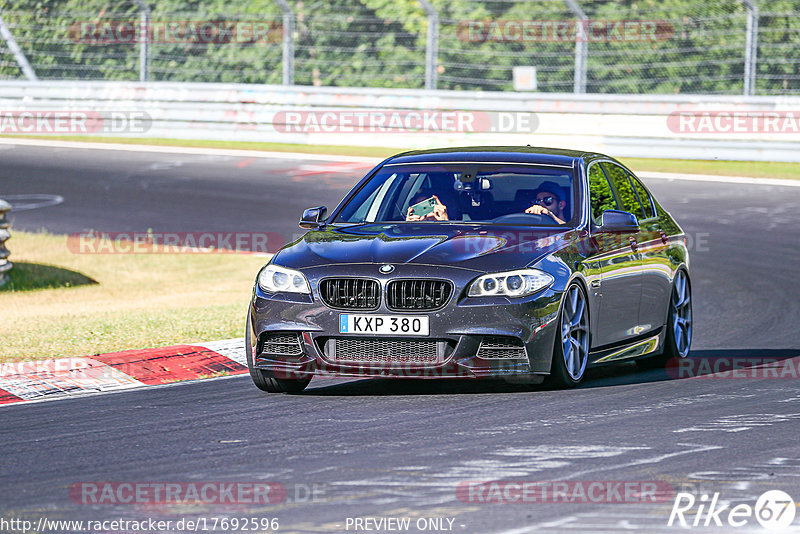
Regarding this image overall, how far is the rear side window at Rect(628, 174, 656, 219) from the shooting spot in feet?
35.6

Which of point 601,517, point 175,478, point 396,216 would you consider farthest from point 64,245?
point 601,517

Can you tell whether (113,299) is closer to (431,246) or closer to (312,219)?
(312,219)

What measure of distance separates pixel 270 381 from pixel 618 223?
2.41m

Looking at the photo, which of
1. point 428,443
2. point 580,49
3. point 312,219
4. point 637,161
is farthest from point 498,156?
point 637,161

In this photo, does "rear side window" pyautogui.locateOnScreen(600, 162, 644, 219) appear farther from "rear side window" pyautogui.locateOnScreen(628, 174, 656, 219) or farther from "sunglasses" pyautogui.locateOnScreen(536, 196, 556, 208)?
"sunglasses" pyautogui.locateOnScreen(536, 196, 556, 208)

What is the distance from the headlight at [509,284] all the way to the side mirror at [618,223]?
3.12 ft

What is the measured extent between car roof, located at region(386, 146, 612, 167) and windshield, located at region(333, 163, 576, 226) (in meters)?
0.08

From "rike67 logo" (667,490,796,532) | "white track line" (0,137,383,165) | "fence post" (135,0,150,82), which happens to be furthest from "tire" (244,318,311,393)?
"fence post" (135,0,150,82)

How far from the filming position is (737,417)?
26.8 feet

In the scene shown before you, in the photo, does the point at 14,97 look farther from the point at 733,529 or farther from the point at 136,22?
the point at 733,529

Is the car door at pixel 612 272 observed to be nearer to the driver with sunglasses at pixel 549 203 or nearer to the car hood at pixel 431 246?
the driver with sunglasses at pixel 549 203

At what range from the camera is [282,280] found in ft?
29.2

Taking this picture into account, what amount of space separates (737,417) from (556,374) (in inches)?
47.0

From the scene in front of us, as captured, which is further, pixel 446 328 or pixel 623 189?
pixel 623 189
